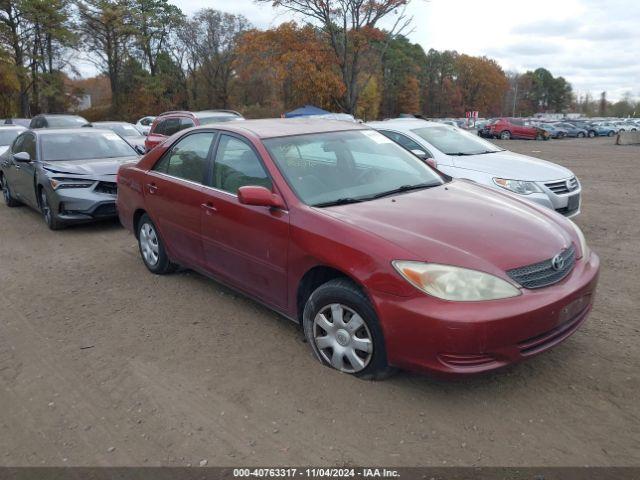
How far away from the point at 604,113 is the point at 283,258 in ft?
419

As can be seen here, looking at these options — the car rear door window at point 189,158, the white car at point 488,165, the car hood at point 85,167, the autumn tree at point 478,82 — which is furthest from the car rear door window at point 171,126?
the autumn tree at point 478,82

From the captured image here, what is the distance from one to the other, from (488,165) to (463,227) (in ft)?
13.0

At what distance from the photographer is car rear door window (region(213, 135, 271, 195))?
13.1ft

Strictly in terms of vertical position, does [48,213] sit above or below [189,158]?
below

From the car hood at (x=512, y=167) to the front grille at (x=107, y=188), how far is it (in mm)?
4763

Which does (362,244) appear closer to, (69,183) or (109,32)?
(69,183)

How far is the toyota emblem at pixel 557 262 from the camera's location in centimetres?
318

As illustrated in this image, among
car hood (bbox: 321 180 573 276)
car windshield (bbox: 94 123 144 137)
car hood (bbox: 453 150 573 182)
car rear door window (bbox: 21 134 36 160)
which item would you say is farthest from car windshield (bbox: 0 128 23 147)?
car hood (bbox: 321 180 573 276)

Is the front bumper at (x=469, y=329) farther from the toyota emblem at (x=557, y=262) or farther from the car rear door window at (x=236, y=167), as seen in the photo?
the car rear door window at (x=236, y=167)

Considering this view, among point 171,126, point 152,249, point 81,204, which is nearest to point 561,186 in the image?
point 152,249

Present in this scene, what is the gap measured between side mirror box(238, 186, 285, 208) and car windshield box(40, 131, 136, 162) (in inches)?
220

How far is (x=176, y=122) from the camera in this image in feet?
39.7

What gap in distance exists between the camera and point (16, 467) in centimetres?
271

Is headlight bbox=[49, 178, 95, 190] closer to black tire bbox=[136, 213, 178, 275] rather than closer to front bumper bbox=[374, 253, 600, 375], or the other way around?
black tire bbox=[136, 213, 178, 275]
